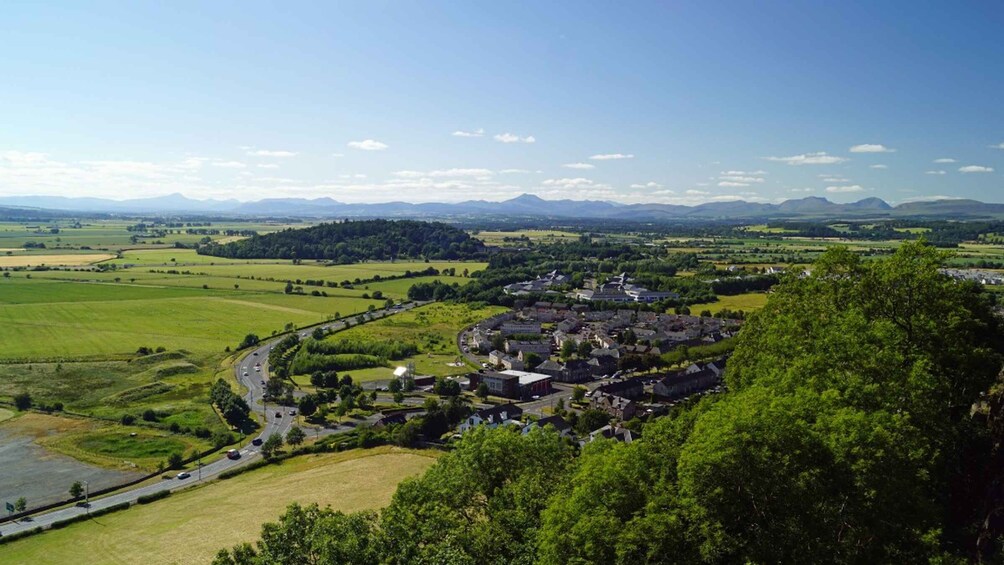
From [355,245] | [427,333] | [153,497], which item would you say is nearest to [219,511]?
[153,497]

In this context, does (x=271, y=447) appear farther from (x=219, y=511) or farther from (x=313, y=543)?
(x=313, y=543)

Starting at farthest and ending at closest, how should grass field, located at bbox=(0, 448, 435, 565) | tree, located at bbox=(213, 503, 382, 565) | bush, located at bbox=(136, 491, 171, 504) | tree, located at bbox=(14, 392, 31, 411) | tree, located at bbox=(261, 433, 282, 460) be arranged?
tree, located at bbox=(14, 392, 31, 411) → tree, located at bbox=(261, 433, 282, 460) → bush, located at bbox=(136, 491, 171, 504) → grass field, located at bbox=(0, 448, 435, 565) → tree, located at bbox=(213, 503, 382, 565)

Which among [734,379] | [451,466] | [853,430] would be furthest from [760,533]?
[734,379]

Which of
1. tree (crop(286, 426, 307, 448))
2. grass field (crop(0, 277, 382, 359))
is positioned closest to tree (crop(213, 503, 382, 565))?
tree (crop(286, 426, 307, 448))

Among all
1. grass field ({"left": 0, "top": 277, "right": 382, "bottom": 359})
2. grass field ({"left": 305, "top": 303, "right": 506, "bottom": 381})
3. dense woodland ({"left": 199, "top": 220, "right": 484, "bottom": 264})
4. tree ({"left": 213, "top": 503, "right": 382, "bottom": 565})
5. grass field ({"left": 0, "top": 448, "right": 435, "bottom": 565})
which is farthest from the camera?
dense woodland ({"left": 199, "top": 220, "right": 484, "bottom": 264})

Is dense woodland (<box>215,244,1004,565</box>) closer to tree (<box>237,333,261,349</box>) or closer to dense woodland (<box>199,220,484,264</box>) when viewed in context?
tree (<box>237,333,261,349</box>)

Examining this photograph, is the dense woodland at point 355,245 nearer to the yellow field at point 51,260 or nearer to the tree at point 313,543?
the yellow field at point 51,260
